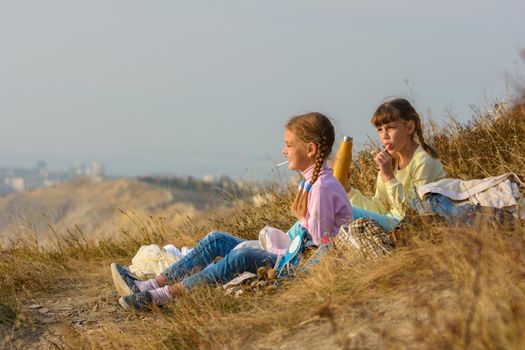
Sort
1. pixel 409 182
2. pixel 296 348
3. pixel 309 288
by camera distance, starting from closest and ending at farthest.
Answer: pixel 296 348 → pixel 309 288 → pixel 409 182

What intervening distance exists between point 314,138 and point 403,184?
87cm

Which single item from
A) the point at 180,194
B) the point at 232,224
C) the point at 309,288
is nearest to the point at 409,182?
the point at 309,288

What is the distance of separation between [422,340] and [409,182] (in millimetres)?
2581

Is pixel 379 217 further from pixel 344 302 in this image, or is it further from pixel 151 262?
pixel 151 262

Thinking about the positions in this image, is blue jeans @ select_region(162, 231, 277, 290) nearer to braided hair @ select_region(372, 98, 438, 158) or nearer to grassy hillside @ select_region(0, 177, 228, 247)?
braided hair @ select_region(372, 98, 438, 158)

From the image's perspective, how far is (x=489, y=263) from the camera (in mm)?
3498

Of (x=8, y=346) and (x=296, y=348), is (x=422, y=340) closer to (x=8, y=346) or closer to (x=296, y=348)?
(x=296, y=348)

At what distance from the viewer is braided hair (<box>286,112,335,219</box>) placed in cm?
485

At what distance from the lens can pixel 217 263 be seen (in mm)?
4805

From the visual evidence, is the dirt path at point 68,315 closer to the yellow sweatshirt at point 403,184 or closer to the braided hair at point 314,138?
the braided hair at point 314,138

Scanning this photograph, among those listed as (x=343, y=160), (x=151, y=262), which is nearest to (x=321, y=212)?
(x=343, y=160)

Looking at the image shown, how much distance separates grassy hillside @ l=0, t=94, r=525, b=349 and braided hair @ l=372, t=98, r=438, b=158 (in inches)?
29.5

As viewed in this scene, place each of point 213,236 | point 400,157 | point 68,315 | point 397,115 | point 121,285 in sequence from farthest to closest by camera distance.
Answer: point 400,157, point 397,115, point 68,315, point 213,236, point 121,285

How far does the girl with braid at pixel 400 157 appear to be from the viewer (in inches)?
208
